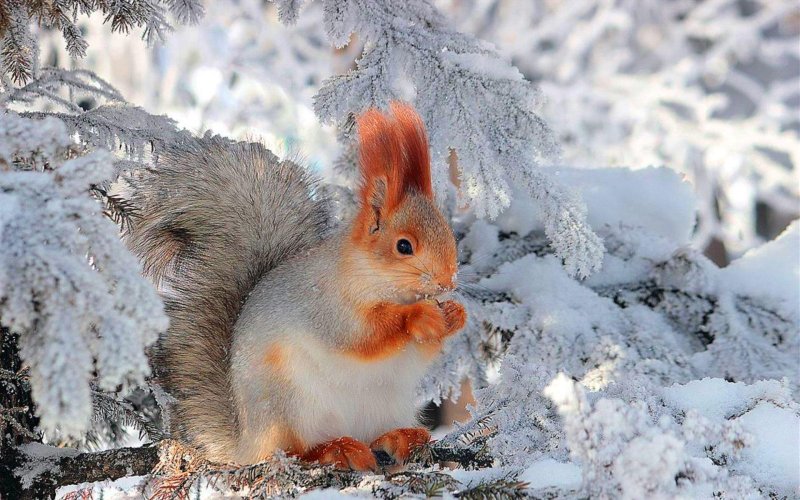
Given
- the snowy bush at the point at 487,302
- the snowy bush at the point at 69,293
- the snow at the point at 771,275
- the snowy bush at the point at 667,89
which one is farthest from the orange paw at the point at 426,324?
the snowy bush at the point at 667,89

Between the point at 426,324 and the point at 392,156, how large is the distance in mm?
245

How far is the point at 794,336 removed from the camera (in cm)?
145

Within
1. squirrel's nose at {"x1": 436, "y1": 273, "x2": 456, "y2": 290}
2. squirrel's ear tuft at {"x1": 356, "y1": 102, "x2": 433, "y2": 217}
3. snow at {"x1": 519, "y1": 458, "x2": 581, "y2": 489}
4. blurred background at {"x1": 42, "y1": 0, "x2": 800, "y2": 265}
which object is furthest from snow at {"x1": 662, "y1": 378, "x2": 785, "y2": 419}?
blurred background at {"x1": 42, "y1": 0, "x2": 800, "y2": 265}

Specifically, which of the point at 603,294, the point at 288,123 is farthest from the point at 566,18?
the point at 603,294

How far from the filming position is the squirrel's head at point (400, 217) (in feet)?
3.75

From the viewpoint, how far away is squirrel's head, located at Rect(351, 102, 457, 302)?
1.14 m

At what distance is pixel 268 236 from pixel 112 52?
3.19 m

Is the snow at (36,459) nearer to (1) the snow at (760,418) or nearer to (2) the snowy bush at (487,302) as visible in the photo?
(2) the snowy bush at (487,302)

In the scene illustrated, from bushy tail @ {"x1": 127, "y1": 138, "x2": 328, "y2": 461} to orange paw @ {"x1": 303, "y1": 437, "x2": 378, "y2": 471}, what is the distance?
0.17 meters

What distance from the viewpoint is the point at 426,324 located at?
1.19 m

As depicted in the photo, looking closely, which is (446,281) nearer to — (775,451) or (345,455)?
(345,455)

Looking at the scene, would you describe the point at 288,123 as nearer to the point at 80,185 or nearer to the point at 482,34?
the point at 482,34

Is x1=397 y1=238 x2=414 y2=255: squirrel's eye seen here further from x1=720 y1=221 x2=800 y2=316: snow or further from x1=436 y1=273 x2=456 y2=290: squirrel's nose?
x1=720 y1=221 x2=800 y2=316: snow

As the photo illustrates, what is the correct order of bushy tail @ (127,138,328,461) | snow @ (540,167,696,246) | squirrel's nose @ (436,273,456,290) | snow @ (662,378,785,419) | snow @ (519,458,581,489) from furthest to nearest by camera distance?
snow @ (540,167,696,246), bushy tail @ (127,138,328,461), squirrel's nose @ (436,273,456,290), snow @ (662,378,785,419), snow @ (519,458,581,489)
